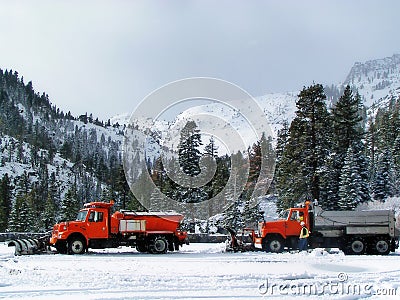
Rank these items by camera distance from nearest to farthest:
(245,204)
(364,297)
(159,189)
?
(364,297)
(159,189)
(245,204)

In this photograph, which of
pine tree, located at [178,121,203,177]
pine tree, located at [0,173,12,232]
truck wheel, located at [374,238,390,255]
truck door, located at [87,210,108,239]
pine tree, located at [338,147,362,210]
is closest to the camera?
truck door, located at [87,210,108,239]

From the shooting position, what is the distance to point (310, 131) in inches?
1577

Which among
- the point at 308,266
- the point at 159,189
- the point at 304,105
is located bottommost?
the point at 308,266

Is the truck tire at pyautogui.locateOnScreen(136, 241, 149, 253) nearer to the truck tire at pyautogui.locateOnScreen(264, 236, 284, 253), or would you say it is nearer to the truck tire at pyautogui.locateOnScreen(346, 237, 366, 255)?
the truck tire at pyautogui.locateOnScreen(264, 236, 284, 253)

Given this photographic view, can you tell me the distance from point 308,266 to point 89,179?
155033 mm

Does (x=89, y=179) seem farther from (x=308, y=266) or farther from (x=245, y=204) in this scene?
(x=308, y=266)

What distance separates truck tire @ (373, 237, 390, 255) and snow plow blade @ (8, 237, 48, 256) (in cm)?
1659

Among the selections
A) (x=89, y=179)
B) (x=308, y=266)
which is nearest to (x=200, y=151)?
(x=308, y=266)

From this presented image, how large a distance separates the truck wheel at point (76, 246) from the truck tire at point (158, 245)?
335 centimetres

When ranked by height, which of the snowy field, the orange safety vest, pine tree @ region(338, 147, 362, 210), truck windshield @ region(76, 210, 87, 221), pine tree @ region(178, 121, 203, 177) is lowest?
the snowy field

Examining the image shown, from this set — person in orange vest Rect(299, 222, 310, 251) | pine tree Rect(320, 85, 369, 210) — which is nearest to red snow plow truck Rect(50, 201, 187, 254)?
person in orange vest Rect(299, 222, 310, 251)

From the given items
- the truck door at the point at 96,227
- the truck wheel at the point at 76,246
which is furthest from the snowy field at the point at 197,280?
the truck door at the point at 96,227

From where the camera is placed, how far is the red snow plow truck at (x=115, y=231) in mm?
22406

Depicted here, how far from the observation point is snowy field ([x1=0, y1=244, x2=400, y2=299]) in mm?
10969
